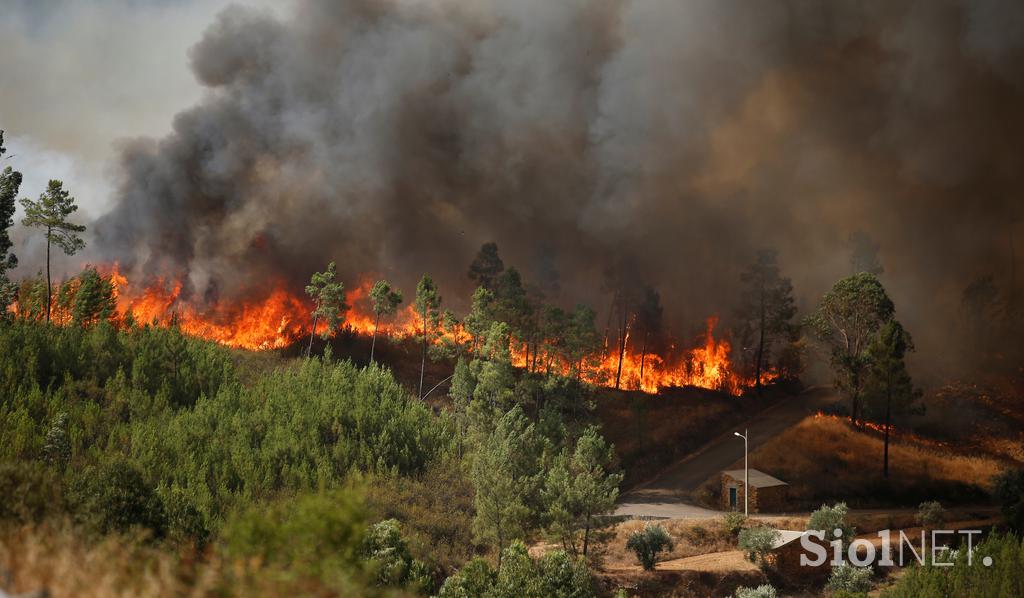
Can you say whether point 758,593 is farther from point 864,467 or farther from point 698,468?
point 864,467

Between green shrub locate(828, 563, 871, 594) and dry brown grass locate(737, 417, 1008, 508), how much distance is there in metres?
15.2

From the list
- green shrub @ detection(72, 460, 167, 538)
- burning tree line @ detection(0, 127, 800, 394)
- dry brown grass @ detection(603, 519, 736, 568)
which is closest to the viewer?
green shrub @ detection(72, 460, 167, 538)

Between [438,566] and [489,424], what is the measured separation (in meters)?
14.7

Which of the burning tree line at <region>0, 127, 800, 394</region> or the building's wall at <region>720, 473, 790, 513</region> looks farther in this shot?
the burning tree line at <region>0, 127, 800, 394</region>

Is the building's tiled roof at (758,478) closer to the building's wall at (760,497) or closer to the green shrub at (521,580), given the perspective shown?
the building's wall at (760,497)

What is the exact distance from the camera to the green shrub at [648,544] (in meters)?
40.5

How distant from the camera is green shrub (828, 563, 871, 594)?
38312 mm

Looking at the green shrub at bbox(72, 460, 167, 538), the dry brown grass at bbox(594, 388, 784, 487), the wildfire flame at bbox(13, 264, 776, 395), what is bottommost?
the green shrub at bbox(72, 460, 167, 538)

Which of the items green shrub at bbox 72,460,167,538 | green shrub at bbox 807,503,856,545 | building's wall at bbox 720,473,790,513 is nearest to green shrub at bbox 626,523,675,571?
green shrub at bbox 807,503,856,545

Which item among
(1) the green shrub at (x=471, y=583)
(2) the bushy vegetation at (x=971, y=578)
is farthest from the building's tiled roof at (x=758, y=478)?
(1) the green shrub at (x=471, y=583)

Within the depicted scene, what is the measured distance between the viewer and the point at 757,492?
5319 centimetres

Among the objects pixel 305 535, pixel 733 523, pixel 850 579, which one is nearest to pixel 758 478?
pixel 733 523

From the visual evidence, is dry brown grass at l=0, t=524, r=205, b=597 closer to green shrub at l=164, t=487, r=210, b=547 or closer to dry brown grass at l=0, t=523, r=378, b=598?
dry brown grass at l=0, t=523, r=378, b=598

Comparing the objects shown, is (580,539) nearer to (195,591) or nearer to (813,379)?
(195,591)
